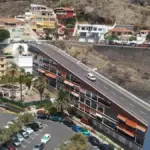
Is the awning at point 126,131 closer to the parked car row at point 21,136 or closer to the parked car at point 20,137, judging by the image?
the parked car row at point 21,136

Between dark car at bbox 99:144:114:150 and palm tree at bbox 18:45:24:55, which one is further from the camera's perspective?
palm tree at bbox 18:45:24:55

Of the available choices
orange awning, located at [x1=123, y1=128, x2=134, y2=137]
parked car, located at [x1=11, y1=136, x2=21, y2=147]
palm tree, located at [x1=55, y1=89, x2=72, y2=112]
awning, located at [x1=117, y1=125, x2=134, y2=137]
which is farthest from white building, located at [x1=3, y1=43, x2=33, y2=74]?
orange awning, located at [x1=123, y1=128, x2=134, y2=137]

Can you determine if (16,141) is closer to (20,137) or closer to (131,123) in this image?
(20,137)

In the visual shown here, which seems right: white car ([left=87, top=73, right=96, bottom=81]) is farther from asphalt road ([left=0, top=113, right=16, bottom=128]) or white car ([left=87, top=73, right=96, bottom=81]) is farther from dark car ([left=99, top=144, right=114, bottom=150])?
dark car ([left=99, top=144, right=114, bottom=150])

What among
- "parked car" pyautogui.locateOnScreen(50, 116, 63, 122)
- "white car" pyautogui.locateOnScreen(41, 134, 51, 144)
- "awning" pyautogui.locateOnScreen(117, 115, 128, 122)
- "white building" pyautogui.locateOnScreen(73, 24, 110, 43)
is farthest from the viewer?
"white building" pyautogui.locateOnScreen(73, 24, 110, 43)

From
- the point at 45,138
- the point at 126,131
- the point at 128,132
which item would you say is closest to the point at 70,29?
the point at 126,131

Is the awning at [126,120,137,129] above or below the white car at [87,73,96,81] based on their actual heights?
below

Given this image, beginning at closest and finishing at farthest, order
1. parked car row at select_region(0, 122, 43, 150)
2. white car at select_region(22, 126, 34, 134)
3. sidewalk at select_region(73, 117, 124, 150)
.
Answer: parked car row at select_region(0, 122, 43, 150) → white car at select_region(22, 126, 34, 134) → sidewalk at select_region(73, 117, 124, 150)

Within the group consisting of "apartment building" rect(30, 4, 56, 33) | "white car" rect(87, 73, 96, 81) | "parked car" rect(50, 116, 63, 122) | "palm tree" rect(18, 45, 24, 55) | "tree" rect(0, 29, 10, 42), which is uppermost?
"apartment building" rect(30, 4, 56, 33)
